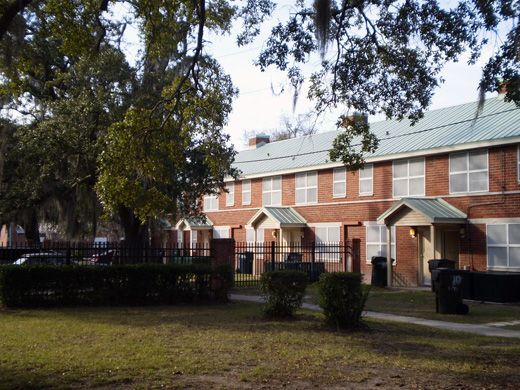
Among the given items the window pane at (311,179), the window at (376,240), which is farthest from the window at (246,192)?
the window at (376,240)

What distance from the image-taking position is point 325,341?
10922 millimetres

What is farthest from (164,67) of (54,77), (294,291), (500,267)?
(500,267)

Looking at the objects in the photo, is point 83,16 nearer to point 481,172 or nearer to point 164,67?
point 164,67

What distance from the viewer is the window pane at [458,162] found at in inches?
965

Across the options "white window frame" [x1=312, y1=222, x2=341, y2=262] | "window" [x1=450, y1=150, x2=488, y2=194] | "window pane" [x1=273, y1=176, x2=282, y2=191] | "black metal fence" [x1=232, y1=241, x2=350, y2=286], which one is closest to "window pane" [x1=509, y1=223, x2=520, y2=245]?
"window" [x1=450, y1=150, x2=488, y2=194]

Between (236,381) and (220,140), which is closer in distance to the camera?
(236,381)

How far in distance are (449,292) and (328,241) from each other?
51.7 feet

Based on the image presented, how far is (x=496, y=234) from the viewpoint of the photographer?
2331 cm

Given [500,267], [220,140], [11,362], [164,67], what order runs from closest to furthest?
Result: [11,362] → [220,140] → [164,67] → [500,267]

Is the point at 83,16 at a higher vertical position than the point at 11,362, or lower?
higher

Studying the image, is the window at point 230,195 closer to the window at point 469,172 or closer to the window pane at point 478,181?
the window at point 469,172

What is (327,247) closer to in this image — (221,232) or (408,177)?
(408,177)

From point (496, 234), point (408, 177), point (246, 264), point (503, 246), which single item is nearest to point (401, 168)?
point (408, 177)

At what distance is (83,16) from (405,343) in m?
8.66
